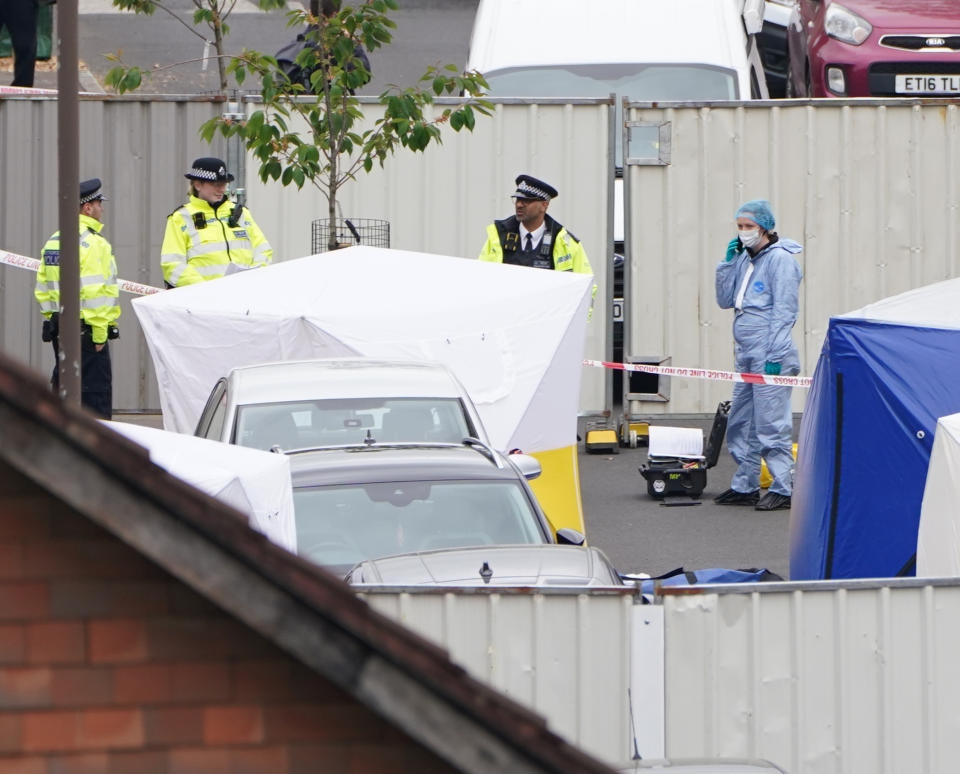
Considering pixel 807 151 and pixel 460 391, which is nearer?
pixel 460 391

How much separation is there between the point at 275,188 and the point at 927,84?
5418 millimetres

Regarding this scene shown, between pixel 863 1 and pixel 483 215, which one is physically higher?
pixel 863 1

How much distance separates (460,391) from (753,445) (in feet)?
9.97

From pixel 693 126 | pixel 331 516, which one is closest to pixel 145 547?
pixel 331 516

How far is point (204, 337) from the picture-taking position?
371 inches

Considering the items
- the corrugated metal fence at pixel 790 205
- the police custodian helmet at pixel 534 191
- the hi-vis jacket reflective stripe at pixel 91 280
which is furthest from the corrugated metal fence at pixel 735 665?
the corrugated metal fence at pixel 790 205

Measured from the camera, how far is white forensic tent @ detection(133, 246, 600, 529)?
357 inches

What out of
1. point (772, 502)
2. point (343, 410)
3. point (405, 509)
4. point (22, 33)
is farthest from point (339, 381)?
point (22, 33)

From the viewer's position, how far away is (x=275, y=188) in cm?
1289

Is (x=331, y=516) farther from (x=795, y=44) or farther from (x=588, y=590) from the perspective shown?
(x=795, y=44)

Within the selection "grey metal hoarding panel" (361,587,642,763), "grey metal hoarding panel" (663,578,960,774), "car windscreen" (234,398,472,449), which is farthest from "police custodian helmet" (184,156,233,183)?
"grey metal hoarding panel" (663,578,960,774)

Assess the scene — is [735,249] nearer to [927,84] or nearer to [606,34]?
[606,34]

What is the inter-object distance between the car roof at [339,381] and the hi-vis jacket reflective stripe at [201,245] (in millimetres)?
2936

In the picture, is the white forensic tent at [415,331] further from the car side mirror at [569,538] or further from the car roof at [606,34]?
the car roof at [606,34]
